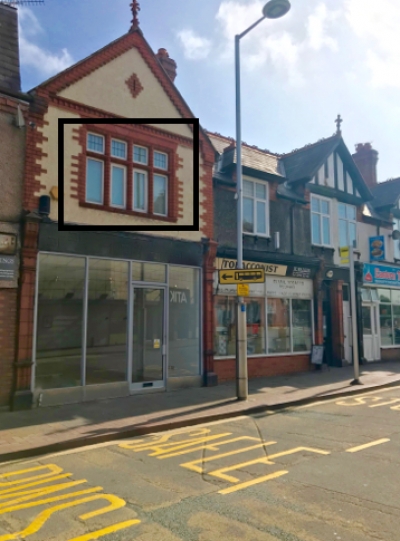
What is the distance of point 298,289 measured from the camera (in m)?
17.3

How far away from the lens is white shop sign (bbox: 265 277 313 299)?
53.8 feet

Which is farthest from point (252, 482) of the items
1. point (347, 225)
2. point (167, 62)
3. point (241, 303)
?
point (347, 225)

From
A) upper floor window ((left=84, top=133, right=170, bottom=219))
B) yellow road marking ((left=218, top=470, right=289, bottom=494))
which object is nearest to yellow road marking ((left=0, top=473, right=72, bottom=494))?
yellow road marking ((left=218, top=470, right=289, bottom=494))

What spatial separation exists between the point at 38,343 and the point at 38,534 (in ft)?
21.8

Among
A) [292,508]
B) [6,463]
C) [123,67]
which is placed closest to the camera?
[292,508]

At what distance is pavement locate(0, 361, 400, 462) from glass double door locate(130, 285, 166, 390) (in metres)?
0.57

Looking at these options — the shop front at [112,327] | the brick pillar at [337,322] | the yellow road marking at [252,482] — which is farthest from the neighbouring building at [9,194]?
the brick pillar at [337,322]

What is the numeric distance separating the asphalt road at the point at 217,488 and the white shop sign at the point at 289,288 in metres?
7.82

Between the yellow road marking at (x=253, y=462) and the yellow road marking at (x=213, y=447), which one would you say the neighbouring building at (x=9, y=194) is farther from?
the yellow road marking at (x=253, y=462)

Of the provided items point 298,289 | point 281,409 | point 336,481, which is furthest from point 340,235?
point 336,481

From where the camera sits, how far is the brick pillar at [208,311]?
13.8 metres

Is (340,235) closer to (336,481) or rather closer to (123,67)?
(123,67)

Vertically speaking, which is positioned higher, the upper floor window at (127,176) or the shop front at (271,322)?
the upper floor window at (127,176)

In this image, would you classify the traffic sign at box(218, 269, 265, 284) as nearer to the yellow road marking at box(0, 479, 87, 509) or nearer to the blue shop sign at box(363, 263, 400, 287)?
the yellow road marking at box(0, 479, 87, 509)
